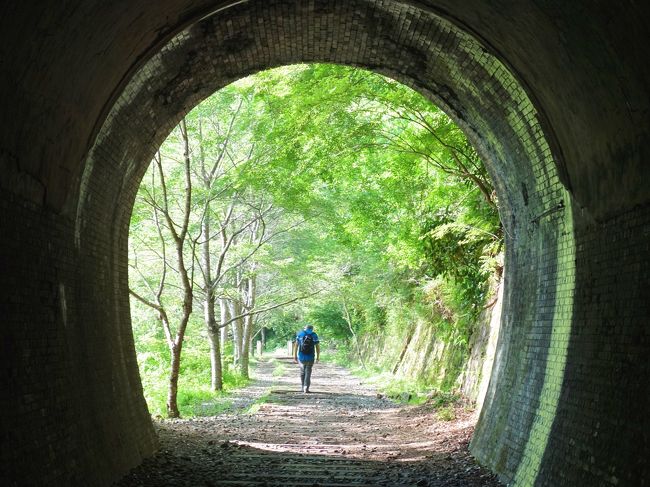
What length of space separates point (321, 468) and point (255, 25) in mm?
5227

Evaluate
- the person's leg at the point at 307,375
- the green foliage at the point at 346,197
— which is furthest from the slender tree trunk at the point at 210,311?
the person's leg at the point at 307,375

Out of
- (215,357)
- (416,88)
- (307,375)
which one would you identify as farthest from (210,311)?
(416,88)

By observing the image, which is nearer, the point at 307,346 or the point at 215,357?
the point at 215,357

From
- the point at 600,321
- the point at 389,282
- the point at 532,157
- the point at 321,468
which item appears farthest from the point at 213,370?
the point at 600,321

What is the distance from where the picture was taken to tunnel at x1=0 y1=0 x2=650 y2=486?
17.1 ft

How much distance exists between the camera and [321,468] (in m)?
8.80

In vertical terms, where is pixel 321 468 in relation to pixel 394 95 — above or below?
below

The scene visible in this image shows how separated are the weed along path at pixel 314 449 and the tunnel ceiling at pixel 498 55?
3.37 metres

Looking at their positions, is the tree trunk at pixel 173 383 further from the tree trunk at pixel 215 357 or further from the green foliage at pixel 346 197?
the tree trunk at pixel 215 357

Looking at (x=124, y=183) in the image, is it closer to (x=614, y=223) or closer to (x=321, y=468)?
(x=321, y=468)

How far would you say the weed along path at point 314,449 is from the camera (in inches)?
319

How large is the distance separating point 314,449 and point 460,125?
4.97 metres

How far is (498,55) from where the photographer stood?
7738 mm

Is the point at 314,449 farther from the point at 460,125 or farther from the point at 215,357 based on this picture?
the point at 215,357
